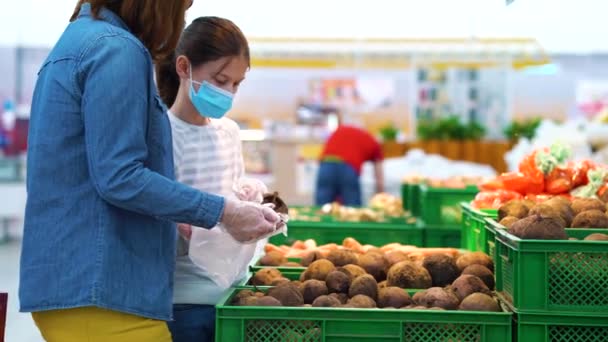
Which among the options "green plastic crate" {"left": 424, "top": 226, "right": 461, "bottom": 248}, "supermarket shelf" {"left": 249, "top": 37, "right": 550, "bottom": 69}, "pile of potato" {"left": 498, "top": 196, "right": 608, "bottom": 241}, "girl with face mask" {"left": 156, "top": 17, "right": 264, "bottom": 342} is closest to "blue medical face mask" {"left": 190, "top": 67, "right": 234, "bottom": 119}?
"girl with face mask" {"left": 156, "top": 17, "right": 264, "bottom": 342}

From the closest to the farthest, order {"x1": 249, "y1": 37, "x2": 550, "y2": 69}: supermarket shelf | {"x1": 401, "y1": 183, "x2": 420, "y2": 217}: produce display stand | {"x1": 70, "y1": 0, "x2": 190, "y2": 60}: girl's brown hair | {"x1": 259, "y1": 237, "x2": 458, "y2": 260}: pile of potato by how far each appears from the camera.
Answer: {"x1": 70, "y1": 0, "x2": 190, "y2": 60}: girl's brown hair
{"x1": 259, "y1": 237, "x2": 458, "y2": 260}: pile of potato
{"x1": 401, "y1": 183, "x2": 420, "y2": 217}: produce display stand
{"x1": 249, "y1": 37, "x2": 550, "y2": 69}: supermarket shelf

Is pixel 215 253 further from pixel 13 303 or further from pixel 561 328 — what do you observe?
pixel 13 303

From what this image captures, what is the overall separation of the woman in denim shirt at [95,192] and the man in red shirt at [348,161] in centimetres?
652

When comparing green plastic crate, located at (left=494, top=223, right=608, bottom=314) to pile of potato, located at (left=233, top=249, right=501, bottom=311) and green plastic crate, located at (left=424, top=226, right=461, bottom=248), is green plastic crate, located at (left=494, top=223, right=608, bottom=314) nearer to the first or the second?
pile of potato, located at (left=233, top=249, right=501, bottom=311)

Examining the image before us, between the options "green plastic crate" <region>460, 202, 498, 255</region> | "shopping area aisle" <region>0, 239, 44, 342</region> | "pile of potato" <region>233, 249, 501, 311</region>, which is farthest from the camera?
"shopping area aisle" <region>0, 239, 44, 342</region>

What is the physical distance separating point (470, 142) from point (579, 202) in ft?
25.4

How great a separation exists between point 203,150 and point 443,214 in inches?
84.2

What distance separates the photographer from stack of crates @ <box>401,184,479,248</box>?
444 centimetres

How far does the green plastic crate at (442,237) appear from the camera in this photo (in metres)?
4.43

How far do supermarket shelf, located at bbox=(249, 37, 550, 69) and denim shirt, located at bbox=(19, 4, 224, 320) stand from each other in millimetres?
7882

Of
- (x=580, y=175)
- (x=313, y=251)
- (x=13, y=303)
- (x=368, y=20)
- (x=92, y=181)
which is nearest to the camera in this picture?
(x=92, y=181)

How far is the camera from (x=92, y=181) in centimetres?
196

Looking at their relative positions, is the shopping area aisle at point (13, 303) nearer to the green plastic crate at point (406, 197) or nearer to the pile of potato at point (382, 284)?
the green plastic crate at point (406, 197)

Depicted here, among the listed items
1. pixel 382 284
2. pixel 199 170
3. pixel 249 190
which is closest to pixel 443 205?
pixel 382 284
